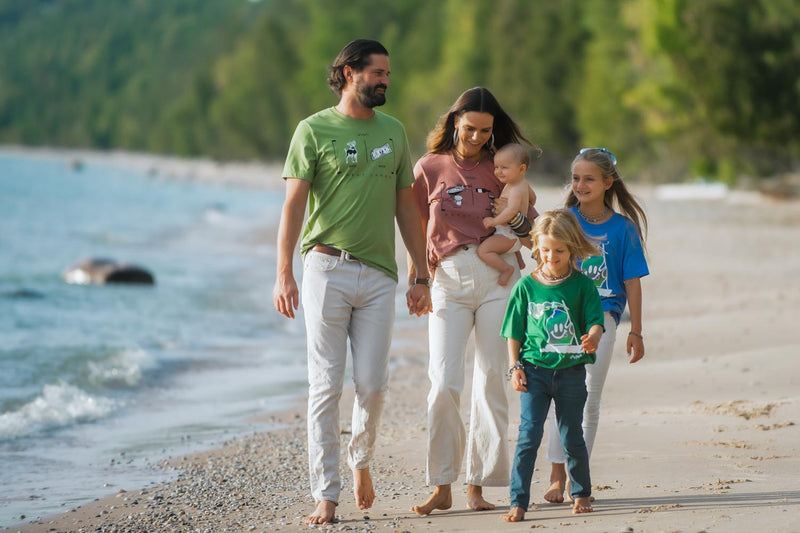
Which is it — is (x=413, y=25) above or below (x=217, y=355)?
above

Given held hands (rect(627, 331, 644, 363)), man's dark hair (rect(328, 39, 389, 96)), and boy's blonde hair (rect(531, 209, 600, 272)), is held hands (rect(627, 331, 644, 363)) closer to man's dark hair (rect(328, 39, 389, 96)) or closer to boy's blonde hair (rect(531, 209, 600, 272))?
boy's blonde hair (rect(531, 209, 600, 272))

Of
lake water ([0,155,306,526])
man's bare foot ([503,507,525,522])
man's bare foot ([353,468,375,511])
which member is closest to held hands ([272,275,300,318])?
man's bare foot ([353,468,375,511])

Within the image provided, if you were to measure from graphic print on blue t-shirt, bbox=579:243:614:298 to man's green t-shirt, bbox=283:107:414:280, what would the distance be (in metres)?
0.95

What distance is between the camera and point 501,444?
16.5 ft

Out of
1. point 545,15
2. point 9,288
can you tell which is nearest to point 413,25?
point 545,15

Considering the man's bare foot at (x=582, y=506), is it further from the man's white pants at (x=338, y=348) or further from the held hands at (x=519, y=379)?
the man's white pants at (x=338, y=348)

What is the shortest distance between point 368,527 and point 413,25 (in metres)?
81.5

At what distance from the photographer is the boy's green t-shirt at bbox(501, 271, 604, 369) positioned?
4.68 m

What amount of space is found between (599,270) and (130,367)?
7.00m

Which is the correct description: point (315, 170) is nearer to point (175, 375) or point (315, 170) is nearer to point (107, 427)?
point (107, 427)

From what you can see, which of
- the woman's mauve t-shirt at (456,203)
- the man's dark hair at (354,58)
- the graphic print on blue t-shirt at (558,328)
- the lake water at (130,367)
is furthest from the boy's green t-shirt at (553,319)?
the lake water at (130,367)

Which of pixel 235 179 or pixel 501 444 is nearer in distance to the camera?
pixel 501 444

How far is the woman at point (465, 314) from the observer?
5027mm

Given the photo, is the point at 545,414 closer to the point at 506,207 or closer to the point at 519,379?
the point at 519,379
